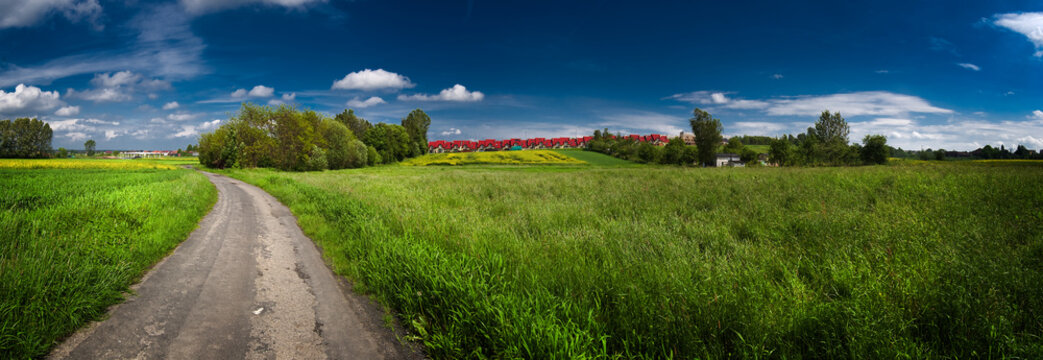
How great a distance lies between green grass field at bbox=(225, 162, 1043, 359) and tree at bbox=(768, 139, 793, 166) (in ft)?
270

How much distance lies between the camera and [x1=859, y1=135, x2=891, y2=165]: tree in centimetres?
6575

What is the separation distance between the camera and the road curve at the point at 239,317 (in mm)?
3645

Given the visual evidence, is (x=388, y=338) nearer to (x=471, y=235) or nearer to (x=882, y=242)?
(x=471, y=235)

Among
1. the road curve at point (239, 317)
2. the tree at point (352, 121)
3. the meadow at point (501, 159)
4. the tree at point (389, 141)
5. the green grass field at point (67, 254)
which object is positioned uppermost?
the tree at point (352, 121)

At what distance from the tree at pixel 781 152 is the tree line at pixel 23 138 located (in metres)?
107

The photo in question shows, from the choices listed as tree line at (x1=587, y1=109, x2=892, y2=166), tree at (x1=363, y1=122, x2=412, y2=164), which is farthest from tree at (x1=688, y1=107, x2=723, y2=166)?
tree at (x1=363, y1=122, x2=412, y2=164)

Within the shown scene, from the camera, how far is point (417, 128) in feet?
350

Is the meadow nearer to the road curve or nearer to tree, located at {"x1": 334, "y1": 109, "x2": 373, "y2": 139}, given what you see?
tree, located at {"x1": 334, "y1": 109, "x2": 373, "y2": 139}

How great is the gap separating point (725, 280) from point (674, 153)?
82.1m

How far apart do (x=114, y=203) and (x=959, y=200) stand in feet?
71.5

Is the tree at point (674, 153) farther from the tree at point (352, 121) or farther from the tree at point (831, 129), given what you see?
the tree at point (352, 121)

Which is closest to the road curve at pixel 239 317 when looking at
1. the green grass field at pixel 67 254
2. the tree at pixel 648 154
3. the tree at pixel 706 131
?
the green grass field at pixel 67 254

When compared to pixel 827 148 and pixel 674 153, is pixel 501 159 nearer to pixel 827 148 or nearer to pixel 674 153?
pixel 674 153

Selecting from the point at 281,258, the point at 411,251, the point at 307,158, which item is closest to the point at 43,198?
the point at 281,258
